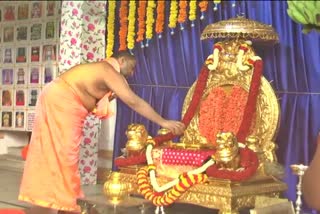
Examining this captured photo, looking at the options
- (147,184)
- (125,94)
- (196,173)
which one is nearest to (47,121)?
(125,94)

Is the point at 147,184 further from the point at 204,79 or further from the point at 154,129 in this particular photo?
the point at 154,129

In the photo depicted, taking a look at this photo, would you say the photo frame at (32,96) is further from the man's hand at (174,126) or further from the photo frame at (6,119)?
the man's hand at (174,126)

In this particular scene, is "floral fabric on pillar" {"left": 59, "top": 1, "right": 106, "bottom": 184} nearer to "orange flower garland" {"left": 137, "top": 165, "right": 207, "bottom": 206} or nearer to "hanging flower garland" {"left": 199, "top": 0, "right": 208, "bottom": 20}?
"hanging flower garland" {"left": 199, "top": 0, "right": 208, "bottom": 20}

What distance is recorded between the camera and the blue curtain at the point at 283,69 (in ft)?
15.5

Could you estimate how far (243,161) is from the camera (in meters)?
3.99

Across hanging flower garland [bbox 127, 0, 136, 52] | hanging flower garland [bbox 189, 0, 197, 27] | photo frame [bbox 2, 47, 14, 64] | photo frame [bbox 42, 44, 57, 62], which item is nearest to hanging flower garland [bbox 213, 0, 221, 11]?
hanging flower garland [bbox 189, 0, 197, 27]

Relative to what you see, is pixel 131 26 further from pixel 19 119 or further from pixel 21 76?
pixel 19 119

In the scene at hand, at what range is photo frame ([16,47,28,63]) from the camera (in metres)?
7.89

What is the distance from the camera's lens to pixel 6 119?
26.5ft

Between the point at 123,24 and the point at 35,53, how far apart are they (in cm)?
209

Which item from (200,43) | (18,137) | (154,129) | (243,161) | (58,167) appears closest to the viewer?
(243,161)

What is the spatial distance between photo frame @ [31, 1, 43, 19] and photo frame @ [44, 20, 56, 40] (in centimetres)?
24

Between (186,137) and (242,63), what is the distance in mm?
835

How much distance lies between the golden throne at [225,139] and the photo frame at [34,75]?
3335mm
